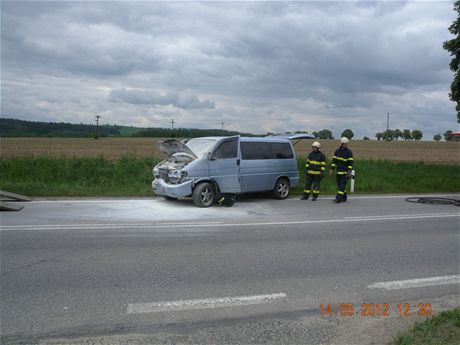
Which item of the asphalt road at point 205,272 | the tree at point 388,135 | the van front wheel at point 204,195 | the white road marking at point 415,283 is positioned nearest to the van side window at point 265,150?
the van front wheel at point 204,195

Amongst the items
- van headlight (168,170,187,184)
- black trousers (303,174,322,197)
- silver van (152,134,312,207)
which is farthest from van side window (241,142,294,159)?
van headlight (168,170,187,184)

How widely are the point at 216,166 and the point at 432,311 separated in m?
7.43

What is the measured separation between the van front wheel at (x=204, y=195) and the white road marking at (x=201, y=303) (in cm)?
612

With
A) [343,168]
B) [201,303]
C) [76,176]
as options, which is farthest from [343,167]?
[76,176]

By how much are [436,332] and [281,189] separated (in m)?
9.40

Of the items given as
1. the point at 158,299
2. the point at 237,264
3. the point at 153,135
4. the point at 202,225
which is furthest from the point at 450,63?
the point at 153,135

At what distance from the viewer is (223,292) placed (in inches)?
A: 187

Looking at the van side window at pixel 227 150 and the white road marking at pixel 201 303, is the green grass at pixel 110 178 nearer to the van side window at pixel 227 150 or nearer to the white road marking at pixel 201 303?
the van side window at pixel 227 150

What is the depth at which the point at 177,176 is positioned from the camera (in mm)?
10758

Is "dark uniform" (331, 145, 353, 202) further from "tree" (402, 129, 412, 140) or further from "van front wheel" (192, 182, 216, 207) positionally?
"tree" (402, 129, 412, 140)

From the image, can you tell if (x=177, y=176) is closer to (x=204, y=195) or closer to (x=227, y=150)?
(x=204, y=195)

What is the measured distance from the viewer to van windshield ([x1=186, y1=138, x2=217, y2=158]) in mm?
11234

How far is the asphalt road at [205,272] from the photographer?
3.89 meters

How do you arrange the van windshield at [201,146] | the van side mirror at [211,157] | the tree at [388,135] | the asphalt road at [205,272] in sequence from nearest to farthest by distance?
the asphalt road at [205,272] < the van side mirror at [211,157] < the van windshield at [201,146] < the tree at [388,135]
